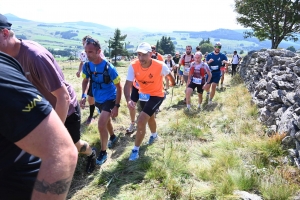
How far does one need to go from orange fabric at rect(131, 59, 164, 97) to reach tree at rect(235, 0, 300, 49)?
68.7ft

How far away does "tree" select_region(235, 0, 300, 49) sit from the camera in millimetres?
20938

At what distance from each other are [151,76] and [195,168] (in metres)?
2.09

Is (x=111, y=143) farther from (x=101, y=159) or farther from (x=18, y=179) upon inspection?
(x=18, y=179)

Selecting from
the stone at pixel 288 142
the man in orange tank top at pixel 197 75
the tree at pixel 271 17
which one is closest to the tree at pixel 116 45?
the tree at pixel 271 17

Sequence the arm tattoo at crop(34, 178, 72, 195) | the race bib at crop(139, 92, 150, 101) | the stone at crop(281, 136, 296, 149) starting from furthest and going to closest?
the race bib at crop(139, 92, 150, 101), the stone at crop(281, 136, 296, 149), the arm tattoo at crop(34, 178, 72, 195)

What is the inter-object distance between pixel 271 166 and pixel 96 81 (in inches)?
145

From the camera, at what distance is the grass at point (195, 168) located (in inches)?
135

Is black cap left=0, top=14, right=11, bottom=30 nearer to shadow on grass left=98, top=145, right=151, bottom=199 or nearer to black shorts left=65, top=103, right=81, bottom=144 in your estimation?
black shorts left=65, top=103, right=81, bottom=144

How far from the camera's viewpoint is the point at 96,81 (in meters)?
4.93

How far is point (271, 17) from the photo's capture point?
860 inches

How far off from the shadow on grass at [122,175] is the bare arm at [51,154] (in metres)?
2.63

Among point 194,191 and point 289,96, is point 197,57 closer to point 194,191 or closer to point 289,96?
point 289,96

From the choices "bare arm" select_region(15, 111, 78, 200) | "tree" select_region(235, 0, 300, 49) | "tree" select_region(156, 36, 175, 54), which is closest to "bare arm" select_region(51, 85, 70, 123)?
"bare arm" select_region(15, 111, 78, 200)

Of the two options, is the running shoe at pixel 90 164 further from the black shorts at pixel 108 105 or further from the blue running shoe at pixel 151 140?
the blue running shoe at pixel 151 140
